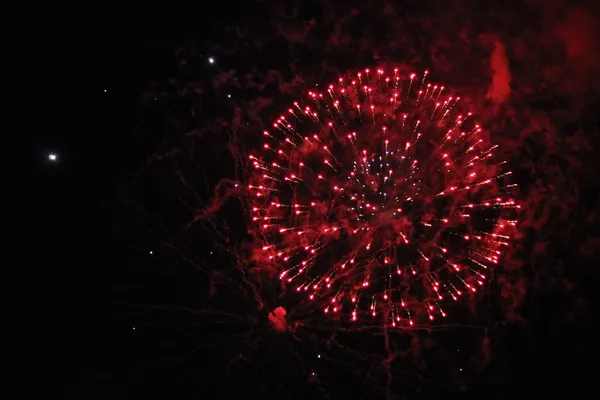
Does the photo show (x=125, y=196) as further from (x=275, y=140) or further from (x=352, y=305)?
(x=352, y=305)

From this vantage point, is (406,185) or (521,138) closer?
(406,185)

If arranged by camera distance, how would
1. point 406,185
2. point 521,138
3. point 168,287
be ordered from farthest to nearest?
1. point 168,287
2. point 521,138
3. point 406,185

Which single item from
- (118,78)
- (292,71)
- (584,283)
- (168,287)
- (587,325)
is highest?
(118,78)

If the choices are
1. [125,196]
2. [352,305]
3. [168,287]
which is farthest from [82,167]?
[352,305]

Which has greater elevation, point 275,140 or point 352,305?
point 275,140

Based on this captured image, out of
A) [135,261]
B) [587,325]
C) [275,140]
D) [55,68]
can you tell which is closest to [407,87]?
[275,140]

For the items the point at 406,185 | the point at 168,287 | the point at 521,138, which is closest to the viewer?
the point at 406,185

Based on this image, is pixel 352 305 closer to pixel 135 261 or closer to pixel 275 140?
pixel 275 140
